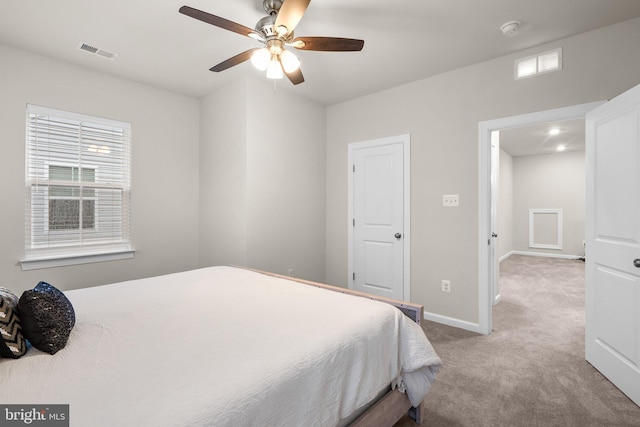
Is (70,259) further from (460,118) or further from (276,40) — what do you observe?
(460,118)

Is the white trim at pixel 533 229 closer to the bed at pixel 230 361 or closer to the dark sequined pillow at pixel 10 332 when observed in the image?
the bed at pixel 230 361

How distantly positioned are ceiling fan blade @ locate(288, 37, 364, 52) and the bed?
1.57 metres

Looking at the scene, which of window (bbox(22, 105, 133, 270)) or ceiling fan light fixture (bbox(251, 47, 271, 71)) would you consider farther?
window (bbox(22, 105, 133, 270))

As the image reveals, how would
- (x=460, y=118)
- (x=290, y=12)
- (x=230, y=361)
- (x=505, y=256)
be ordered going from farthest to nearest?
(x=505, y=256) → (x=460, y=118) → (x=290, y=12) → (x=230, y=361)

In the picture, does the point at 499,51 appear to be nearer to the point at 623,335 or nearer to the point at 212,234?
the point at 623,335

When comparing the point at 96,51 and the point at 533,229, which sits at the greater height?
the point at 96,51

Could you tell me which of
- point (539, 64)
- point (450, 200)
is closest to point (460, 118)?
point (539, 64)

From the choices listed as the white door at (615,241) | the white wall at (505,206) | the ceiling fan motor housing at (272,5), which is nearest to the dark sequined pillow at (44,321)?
the ceiling fan motor housing at (272,5)

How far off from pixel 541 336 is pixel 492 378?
1.10 metres

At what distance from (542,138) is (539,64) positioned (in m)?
3.98

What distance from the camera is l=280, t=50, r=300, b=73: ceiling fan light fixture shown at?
6.71 feet

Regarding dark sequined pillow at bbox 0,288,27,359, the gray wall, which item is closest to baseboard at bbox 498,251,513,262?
the gray wall

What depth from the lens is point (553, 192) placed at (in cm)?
721

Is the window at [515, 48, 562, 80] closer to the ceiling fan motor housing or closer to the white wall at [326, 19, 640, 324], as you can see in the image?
the white wall at [326, 19, 640, 324]
